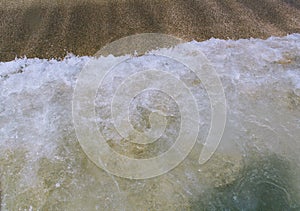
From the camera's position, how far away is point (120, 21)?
3.66m

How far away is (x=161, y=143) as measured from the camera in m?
2.48

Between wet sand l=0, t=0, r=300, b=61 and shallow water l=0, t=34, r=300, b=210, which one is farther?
wet sand l=0, t=0, r=300, b=61

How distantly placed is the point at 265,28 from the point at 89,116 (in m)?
2.45

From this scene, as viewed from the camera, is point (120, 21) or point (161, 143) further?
point (120, 21)

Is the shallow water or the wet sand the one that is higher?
the wet sand

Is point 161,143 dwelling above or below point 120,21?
below

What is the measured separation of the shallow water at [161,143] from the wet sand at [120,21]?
32 cm

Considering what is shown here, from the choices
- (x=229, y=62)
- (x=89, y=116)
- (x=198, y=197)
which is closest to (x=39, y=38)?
(x=89, y=116)

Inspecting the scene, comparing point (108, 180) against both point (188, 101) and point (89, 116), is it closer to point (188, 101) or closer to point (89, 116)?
point (89, 116)

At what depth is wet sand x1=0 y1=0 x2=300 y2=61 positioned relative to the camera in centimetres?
336

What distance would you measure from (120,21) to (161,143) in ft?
6.10

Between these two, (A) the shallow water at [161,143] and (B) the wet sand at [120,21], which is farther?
(B) the wet sand at [120,21]

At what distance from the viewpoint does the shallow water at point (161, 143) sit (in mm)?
2150

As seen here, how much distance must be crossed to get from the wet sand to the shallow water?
323 mm
